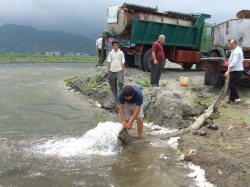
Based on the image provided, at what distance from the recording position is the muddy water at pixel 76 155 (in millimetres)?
7016

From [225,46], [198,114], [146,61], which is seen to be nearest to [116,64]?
[198,114]

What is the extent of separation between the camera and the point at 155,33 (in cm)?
1928

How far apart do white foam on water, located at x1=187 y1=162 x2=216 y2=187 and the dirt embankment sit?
104 millimetres

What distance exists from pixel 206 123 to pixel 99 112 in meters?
4.14

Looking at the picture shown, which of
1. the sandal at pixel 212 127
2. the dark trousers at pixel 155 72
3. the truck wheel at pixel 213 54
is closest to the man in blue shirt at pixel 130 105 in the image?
the sandal at pixel 212 127

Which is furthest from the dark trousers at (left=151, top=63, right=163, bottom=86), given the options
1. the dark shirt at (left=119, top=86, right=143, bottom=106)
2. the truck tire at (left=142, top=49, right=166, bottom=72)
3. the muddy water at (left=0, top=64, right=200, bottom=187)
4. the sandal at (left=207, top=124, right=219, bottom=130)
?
the dark shirt at (left=119, top=86, right=143, bottom=106)

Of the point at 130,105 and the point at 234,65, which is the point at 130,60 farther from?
the point at 130,105

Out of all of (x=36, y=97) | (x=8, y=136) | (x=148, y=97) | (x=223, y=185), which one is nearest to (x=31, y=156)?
(x=8, y=136)

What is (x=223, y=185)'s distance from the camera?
6.63 m

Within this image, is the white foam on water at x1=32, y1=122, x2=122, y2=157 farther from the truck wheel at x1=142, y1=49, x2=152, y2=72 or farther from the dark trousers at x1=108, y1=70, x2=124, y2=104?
the truck wheel at x1=142, y1=49, x2=152, y2=72

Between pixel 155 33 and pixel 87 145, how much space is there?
11.2 meters

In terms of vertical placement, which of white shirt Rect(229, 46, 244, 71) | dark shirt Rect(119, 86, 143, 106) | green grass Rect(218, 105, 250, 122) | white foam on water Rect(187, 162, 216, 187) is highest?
white shirt Rect(229, 46, 244, 71)

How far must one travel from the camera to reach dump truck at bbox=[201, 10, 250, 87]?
14.0 m

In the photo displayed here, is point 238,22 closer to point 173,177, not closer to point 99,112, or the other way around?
point 99,112
